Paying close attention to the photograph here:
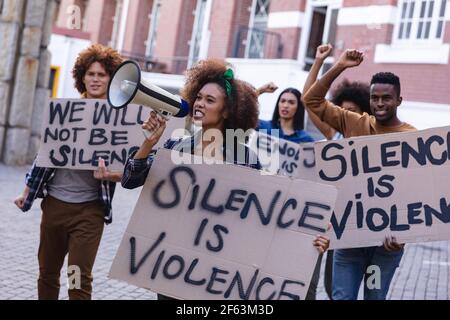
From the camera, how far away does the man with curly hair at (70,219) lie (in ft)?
12.3

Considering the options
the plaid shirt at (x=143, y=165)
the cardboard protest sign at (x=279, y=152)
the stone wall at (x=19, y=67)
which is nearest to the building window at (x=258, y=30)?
the stone wall at (x=19, y=67)

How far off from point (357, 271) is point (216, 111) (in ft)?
4.18

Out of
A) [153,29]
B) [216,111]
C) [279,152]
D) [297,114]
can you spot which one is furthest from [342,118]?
[153,29]

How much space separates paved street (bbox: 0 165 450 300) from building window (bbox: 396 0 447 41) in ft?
13.0


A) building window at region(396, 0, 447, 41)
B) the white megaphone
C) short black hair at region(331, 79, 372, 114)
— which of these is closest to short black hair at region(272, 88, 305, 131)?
short black hair at region(331, 79, 372, 114)

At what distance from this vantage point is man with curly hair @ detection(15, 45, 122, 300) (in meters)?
3.74

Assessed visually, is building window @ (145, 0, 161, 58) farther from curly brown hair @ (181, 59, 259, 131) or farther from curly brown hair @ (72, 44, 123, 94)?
curly brown hair @ (181, 59, 259, 131)

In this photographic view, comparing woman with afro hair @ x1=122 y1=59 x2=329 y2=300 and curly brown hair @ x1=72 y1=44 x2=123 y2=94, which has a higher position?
curly brown hair @ x1=72 y1=44 x2=123 y2=94


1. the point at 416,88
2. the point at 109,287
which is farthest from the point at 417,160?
the point at 416,88

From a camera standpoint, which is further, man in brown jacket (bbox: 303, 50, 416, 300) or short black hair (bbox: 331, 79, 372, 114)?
short black hair (bbox: 331, 79, 372, 114)

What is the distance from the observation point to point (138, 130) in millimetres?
3906
